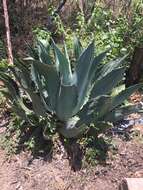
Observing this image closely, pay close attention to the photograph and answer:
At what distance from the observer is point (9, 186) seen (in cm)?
371

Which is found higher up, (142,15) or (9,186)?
(142,15)

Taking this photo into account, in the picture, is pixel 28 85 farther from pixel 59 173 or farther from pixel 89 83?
pixel 59 173

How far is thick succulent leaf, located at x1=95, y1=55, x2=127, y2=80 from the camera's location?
405 centimetres

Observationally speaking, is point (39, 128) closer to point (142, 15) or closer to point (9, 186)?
point (9, 186)

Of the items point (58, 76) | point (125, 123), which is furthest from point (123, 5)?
point (58, 76)

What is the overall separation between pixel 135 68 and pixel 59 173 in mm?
1544

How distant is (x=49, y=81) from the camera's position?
3.73m

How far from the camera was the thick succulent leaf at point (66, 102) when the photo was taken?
140 inches

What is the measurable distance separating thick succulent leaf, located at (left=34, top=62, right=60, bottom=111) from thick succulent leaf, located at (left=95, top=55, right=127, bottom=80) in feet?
1.65

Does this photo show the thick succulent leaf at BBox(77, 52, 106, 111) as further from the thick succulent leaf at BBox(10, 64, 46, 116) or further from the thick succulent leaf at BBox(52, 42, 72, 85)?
the thick succulent leaf at BBox(10, 64, 46, 116)

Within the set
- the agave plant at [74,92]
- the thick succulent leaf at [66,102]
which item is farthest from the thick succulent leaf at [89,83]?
the thick succulent leaf at [66,102]

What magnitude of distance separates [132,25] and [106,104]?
6.36ft

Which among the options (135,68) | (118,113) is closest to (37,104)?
(118,113)

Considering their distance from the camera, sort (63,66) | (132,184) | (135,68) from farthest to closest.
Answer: (135,68) → (63,66) → (132,184)
